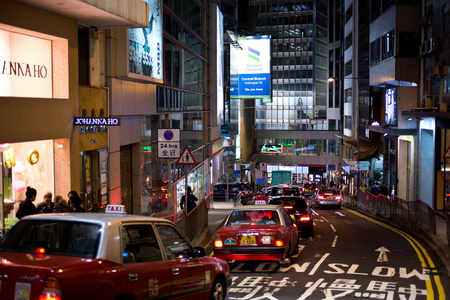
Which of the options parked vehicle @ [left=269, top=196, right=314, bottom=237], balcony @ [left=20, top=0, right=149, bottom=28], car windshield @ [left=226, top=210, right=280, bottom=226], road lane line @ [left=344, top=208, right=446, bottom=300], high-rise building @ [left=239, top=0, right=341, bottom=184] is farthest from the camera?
high-rise building @ [left=239, top=0, right=341, bottom=184]

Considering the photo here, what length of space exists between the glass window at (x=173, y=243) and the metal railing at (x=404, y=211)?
1419cm

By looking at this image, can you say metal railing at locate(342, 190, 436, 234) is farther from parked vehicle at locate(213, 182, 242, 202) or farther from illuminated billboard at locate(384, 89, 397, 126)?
parked vehicle at locate(213, 182, 242, 202)

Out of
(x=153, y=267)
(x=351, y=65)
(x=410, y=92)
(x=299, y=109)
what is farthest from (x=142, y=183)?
(x=299, y=109)

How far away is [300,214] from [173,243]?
1252 centimetres

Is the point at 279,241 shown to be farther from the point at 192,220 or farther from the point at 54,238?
the point at 54,238

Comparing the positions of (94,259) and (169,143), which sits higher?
(169,143)

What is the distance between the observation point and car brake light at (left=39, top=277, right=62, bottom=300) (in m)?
5.89

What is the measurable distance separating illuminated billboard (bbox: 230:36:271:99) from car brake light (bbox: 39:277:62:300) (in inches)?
1618

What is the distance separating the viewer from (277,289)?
12.1m

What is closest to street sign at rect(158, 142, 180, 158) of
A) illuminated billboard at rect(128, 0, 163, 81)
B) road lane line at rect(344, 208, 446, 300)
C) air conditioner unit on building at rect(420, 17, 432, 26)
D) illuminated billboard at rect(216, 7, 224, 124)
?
illuminated billboard at rect(128, 0, 163, 81)

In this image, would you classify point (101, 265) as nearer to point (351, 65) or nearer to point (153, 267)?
point (153, 267)

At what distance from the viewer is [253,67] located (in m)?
47.5

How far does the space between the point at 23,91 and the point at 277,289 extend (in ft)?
22.2

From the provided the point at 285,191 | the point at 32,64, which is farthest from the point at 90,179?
the point at 285,191
